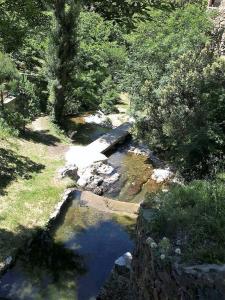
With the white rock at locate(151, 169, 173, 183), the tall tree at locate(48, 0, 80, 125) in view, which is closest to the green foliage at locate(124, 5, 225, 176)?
the white rock at locate(151, 169, 173, 183)

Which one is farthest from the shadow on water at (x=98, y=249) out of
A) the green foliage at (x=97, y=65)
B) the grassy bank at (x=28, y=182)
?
the green foliage at (x=97, y=65)

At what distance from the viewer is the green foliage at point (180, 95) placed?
46.8ft

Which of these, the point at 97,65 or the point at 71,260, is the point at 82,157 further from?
the point at 97,65

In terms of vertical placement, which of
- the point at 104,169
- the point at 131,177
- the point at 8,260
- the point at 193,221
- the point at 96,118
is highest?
the point at 193,221

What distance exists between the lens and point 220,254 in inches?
232

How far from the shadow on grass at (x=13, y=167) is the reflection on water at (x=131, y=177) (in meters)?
2.78

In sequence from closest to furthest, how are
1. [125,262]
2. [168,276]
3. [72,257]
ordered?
[168,276]
[125,262]
[72,257]

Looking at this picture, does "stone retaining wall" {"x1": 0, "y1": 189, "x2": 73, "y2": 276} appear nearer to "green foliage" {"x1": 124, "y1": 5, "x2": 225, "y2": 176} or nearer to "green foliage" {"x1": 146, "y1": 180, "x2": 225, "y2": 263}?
"green foliage" {"x1": 124, "y1": 5, "x2": 225, "y2": 176}

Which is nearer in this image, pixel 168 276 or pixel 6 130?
pixel 168 276

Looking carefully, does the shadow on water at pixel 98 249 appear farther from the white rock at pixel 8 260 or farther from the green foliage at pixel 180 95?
the green foliage at pixel 180 95

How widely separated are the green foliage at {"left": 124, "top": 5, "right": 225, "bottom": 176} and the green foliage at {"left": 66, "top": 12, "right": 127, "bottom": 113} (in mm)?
4246

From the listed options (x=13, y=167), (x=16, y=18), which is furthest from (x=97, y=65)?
(x=16, y=18)

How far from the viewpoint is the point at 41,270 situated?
10766 millimetres

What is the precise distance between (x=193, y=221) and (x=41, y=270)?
546cm
